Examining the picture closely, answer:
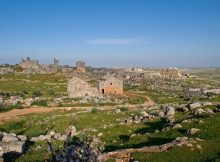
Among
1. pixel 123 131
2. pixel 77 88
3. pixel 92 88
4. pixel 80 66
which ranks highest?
pixel 80 66

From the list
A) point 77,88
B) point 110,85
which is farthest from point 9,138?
point 110,85

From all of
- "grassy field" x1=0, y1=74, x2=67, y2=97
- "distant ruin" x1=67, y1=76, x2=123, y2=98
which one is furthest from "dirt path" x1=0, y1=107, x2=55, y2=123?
"grassy field" x1=0, y1=74, x2=67, y2=97

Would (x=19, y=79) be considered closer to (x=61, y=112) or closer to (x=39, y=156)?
(x=61, y=112)

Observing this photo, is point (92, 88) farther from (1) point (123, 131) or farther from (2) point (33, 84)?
(1) point (123, 131)

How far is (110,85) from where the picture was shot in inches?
3371

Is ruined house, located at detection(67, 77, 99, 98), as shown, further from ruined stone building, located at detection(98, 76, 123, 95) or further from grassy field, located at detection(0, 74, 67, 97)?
ruined stone building, located at detection(98, 76, 123, 95)

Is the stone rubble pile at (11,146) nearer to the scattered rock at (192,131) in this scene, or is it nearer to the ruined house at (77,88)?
the scattered rock at (192,131)

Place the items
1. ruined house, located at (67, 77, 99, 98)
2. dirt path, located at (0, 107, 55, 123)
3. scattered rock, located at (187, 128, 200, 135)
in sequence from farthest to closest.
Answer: ruined house, located at (67, 77, 99, 98) → dirt path, located at (0, 107, 55, 123) → scattered rock, located at (187, 128, 200, 135)

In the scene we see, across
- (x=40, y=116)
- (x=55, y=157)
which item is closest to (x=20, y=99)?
(x=40, y=116)

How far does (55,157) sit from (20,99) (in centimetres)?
6051

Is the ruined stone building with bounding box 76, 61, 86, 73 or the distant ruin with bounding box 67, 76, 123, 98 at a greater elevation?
the ruined stone building with bounding box 76, 61, 86, 73

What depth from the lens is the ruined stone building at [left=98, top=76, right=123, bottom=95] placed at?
279 feet

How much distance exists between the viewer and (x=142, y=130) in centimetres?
3831

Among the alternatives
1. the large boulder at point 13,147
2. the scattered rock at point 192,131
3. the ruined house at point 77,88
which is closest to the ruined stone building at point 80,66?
the ruined house at point 77,88
